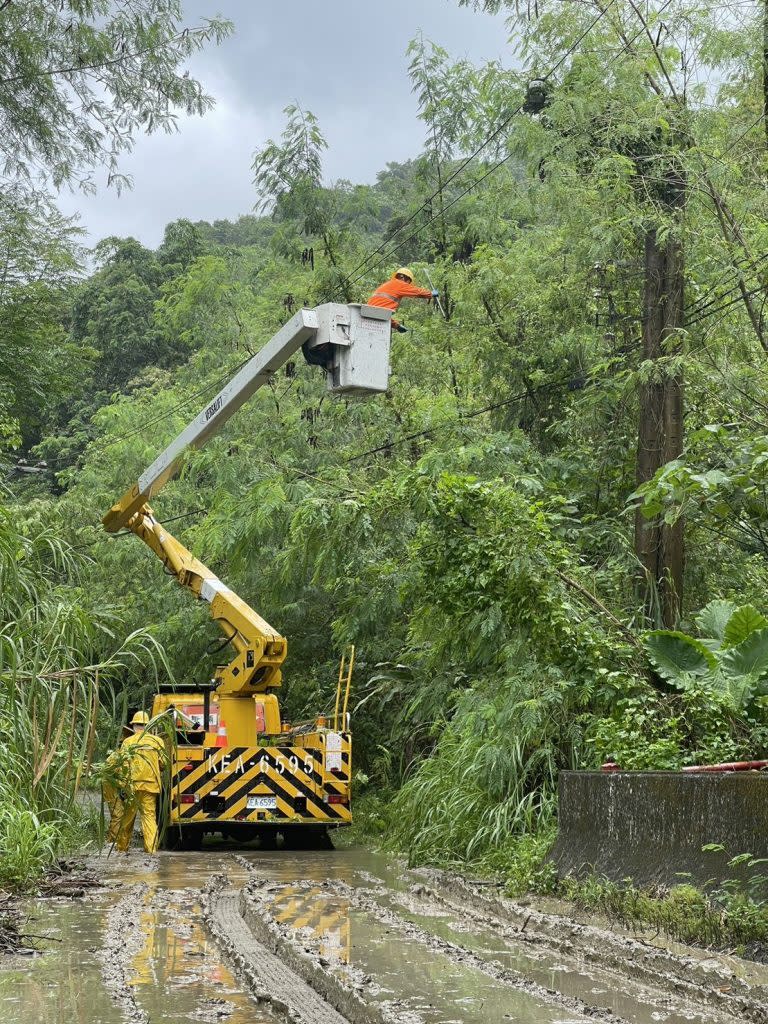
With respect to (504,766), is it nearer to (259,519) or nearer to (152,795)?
(152,795)

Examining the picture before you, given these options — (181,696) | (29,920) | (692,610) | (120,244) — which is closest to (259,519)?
(181,696)

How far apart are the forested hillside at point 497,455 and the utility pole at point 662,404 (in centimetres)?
3

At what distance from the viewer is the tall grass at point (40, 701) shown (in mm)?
9328

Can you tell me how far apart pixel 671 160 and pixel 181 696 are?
9.35 m

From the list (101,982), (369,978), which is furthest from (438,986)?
(101,982)

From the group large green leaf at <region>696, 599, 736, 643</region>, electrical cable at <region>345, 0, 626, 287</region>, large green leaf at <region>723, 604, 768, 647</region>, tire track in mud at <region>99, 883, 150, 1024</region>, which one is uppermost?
electrical cable at <region>345, 0, 626, 287</region>

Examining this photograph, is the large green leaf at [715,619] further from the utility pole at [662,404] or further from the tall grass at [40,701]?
the tall grass at [40,701]

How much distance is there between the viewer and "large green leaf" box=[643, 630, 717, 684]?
1055cm

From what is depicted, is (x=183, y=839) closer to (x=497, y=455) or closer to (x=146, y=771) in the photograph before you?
(x=146, y=771)

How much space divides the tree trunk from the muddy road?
4298 millimetres

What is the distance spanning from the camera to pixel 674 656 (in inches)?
418

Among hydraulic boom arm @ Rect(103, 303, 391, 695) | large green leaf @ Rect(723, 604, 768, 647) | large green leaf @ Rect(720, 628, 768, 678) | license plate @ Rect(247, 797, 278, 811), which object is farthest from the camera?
license plate @ Rect(247, 797, 278, 811)

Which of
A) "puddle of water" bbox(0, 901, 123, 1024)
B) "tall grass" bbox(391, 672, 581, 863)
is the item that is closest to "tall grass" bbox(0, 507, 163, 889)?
"puddle of water" bbox(0, 901, 123, 1024)

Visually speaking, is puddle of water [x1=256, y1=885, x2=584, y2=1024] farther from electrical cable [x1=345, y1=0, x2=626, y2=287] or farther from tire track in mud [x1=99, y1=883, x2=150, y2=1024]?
electrical cable [x1=345, y1=0, x2=626, y2=287]
